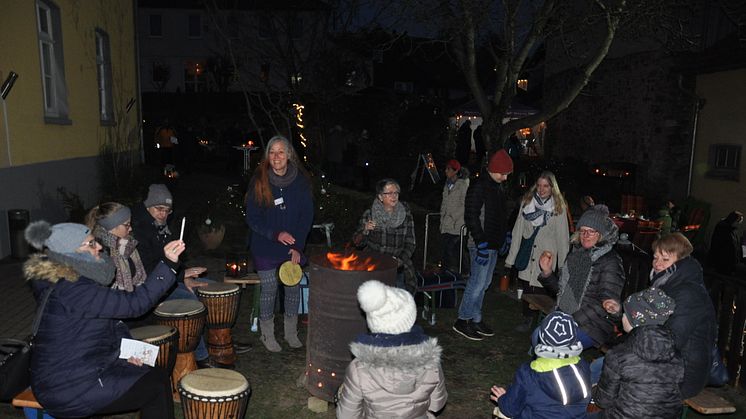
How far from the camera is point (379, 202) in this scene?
5.86m

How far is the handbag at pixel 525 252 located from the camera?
21.8 ft

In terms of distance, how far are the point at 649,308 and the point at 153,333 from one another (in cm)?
344

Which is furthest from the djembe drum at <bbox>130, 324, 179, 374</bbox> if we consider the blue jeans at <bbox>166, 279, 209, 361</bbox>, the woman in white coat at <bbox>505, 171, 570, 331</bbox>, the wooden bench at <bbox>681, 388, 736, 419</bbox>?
the woman in white coat at <bbox>505, 171, 570, 331</bbox>

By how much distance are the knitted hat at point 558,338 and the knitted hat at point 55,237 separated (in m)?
2.73

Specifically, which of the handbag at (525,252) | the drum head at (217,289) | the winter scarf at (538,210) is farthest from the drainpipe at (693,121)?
the drum head at (217,289)

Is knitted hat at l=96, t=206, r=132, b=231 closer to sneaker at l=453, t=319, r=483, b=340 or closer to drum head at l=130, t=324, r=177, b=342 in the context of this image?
drum head at l=130, t=324, r=177, b=342

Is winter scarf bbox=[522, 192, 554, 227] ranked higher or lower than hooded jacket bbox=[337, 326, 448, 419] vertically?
higher

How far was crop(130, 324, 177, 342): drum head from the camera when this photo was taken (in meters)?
4.15

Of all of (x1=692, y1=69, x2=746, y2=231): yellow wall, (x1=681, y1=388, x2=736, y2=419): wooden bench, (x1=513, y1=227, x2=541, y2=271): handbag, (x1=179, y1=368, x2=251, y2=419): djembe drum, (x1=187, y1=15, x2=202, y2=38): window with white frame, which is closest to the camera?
(x1=179, y1=368, x2=251, y2=419): djembe drum

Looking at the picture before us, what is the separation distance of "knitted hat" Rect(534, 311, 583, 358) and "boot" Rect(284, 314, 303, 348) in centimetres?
317

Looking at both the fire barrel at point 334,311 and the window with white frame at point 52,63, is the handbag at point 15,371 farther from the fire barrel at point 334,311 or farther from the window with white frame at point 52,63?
the window with white frame at point 52,63

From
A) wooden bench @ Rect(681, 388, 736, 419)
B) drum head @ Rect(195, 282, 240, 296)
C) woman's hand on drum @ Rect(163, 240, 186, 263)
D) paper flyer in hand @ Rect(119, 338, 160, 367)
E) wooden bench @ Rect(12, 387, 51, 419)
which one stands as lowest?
wooden bench @ Rect(681, 388, 736, 419)

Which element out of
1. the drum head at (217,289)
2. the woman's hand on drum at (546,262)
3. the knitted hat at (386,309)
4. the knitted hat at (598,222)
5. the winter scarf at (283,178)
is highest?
the winter scarf at (283,178)

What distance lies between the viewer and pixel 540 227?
6523 mm
